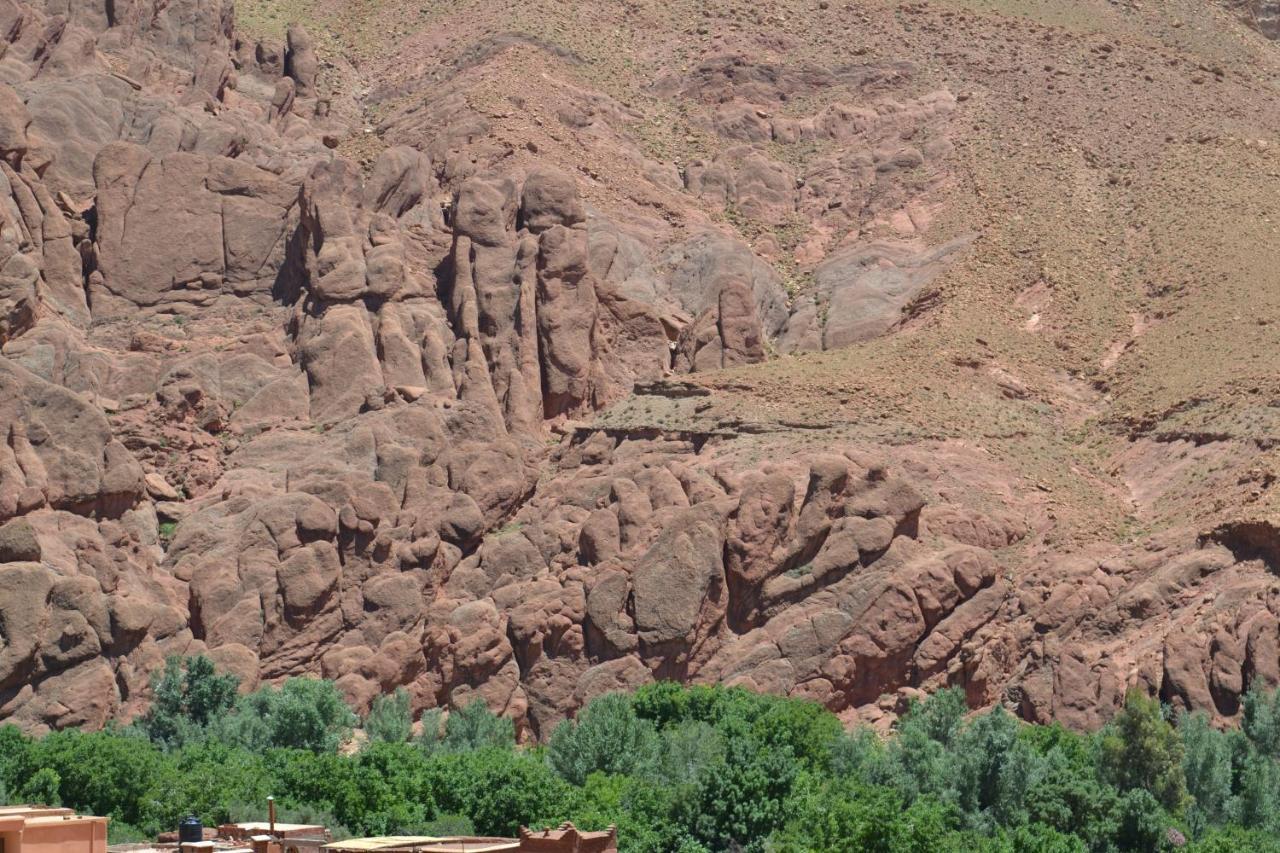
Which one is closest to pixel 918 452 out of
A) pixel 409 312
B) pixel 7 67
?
pixel 409 312

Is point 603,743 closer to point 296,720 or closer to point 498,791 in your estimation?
point 498,791

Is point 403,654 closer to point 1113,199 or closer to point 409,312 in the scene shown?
point 409,312

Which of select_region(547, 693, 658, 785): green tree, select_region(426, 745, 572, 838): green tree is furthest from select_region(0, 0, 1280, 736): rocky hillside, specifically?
select_region(426, 745, 572, 838): green tree

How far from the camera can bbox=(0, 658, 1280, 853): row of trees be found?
74.8 metres

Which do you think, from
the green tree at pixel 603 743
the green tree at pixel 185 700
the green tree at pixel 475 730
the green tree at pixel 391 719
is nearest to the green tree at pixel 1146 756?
the green tree at pixel 603 743

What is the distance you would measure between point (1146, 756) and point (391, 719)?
21.2 metres

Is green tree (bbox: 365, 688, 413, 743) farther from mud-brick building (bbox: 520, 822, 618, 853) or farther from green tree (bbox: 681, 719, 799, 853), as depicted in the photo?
mud-brick building (bbox: 520, 822, 618, 853)

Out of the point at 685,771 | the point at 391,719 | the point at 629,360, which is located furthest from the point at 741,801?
the point at 629,360

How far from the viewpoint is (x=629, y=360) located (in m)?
106

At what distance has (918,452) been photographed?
318 ft

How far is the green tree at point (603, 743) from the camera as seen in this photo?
82125 millimetres

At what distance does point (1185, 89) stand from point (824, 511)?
160ft

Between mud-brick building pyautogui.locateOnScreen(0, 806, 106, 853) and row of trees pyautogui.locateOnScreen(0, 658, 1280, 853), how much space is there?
60.1ft

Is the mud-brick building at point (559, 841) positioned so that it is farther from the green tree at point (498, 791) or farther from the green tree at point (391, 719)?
the green tree at point (391, 719)
